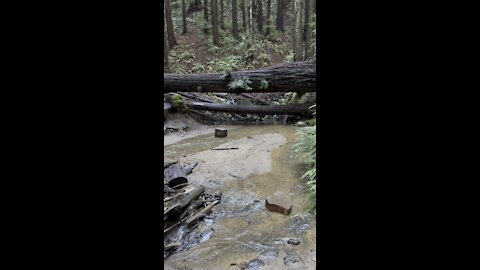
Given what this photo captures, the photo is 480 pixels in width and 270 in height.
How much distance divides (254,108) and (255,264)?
35.6ft

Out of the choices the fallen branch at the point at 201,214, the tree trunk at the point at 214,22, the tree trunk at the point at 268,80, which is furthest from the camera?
the tree trunk at the point at 214,22

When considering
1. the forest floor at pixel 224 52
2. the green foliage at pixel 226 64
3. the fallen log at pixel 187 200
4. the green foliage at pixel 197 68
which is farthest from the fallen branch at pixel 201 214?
the green foliage at pixel 197 68

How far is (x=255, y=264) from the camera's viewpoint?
475 centimetres

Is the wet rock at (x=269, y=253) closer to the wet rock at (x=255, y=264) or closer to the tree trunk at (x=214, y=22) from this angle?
the wet rock at (x=255, y=264)

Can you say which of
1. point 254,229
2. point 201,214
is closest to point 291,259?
point 254,229

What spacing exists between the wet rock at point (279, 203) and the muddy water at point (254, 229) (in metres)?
0.10

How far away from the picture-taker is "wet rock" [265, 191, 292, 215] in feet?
20.8

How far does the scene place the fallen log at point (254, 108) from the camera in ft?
48.2

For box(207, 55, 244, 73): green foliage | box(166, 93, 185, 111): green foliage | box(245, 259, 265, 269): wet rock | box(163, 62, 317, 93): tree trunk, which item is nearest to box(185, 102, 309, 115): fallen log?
box(166, 93, 185, 111): green foliage
